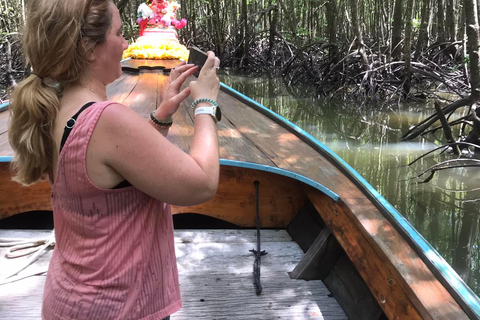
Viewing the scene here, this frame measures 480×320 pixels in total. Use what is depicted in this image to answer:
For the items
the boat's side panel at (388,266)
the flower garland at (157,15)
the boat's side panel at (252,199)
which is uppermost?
the flower garland at (157,15)

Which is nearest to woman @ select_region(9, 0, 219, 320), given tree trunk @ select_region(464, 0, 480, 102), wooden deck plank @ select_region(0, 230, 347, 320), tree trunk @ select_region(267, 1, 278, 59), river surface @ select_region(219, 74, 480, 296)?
wooden deck plank @ select_region(0, 230, 347, 320)

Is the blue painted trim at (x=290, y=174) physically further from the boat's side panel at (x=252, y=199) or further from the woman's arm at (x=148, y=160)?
the woman's arm at (x=148, y=160)

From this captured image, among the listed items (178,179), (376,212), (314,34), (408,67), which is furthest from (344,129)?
(314,34)

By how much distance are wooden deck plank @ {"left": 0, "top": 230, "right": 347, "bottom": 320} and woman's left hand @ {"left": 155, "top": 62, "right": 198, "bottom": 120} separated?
909 millimetres

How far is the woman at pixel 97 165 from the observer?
720 mm

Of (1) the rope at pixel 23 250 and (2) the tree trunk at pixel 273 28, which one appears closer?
(1) the rope at pixel 23 250

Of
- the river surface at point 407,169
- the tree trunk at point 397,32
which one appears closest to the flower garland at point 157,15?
the river surface at point 407,169

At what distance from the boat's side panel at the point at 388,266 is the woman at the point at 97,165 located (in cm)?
71

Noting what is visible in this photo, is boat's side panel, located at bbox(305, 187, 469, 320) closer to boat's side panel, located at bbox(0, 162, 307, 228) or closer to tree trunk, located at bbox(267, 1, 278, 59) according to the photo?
boat's side panel, located at bbox(0, 162, 307, 228)

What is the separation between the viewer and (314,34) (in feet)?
58.6

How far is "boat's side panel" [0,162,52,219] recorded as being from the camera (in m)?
2.24

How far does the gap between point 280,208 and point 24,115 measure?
5.63ft

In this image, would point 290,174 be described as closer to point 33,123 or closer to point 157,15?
point 33,123

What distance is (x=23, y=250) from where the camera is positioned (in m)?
2.05
